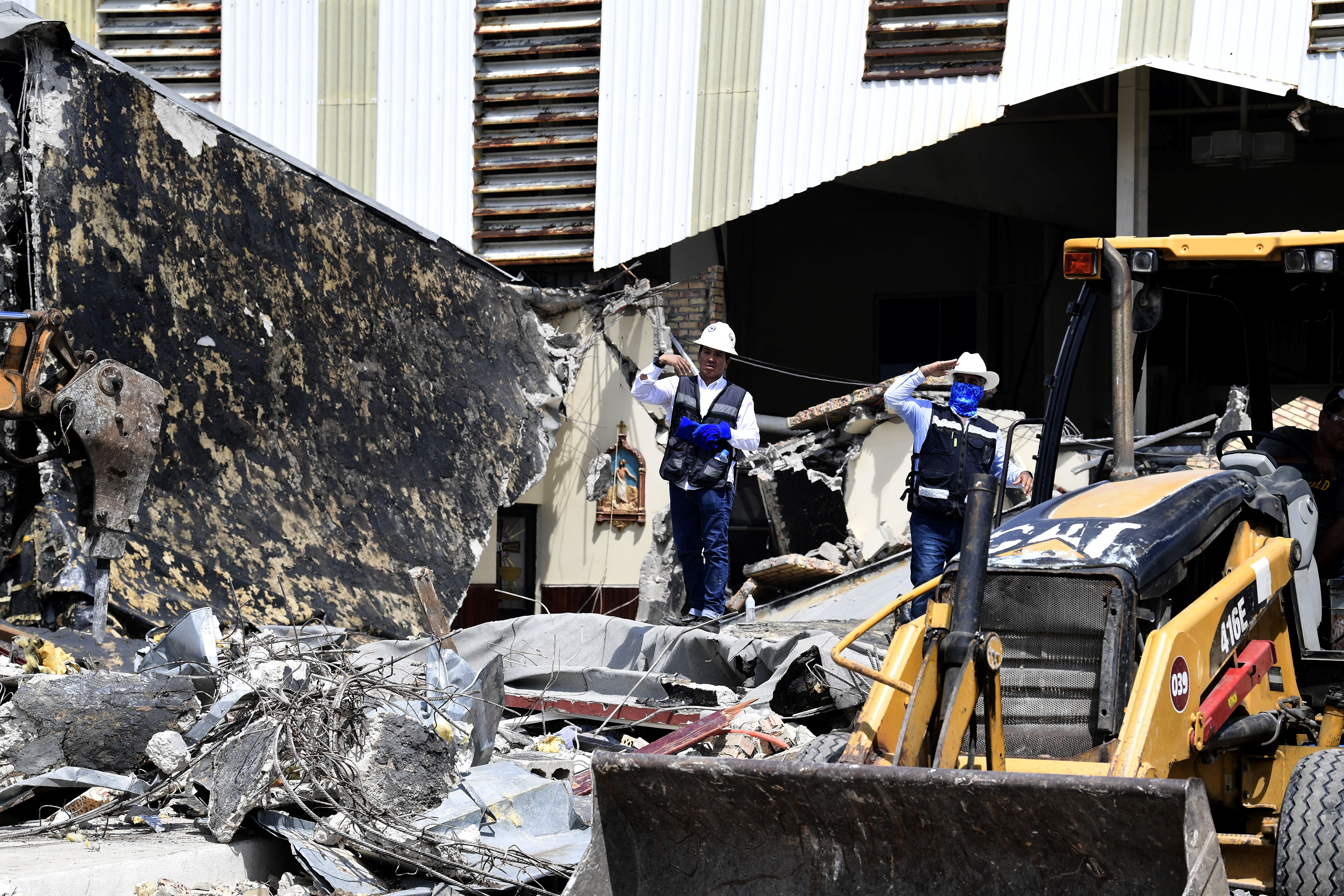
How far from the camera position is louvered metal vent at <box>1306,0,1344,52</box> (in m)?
11.3

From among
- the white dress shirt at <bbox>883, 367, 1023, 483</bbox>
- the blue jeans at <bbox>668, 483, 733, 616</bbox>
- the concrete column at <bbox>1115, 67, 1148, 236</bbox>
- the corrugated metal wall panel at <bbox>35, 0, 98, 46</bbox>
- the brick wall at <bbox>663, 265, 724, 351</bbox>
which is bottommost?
the blue jeans at <bbox>668, 483, 733, 616</bbox>

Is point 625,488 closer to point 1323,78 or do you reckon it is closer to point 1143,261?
point 1323,78

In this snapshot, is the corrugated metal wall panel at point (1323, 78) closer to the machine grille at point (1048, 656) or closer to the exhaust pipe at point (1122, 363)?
the exhaust pipe at point (1122, 363)

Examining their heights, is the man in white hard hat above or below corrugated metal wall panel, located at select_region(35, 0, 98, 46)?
below

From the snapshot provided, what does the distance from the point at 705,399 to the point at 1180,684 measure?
5024 millimetres

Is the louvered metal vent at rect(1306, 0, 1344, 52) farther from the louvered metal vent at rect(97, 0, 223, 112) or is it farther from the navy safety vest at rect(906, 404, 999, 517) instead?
the louvered metal vent at rect(97, 0, 223, 112)

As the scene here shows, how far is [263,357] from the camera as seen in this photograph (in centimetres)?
820

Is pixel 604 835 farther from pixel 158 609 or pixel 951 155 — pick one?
pixel 951 155

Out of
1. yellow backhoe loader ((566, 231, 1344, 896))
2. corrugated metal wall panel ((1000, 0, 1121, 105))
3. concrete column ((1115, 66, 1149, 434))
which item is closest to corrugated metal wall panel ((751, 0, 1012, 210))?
corrugated metal wall panel ((1000, 0, 1121, 105))

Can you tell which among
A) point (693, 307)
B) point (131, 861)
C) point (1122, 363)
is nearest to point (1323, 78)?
point (693, 307)

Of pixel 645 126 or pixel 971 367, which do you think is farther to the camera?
pixel 645 126

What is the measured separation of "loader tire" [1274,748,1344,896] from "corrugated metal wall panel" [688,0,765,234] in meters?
9.25

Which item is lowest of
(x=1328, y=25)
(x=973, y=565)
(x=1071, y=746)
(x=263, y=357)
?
(x=1071, y=746)

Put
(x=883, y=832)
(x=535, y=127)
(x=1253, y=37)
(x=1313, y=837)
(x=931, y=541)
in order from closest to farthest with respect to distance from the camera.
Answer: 1. (x=883, y=832)
2. (x=1313, y=837)
3. (x=931, y=541)
4. (x=1253, y=37)
5. (x=535, y=127)
